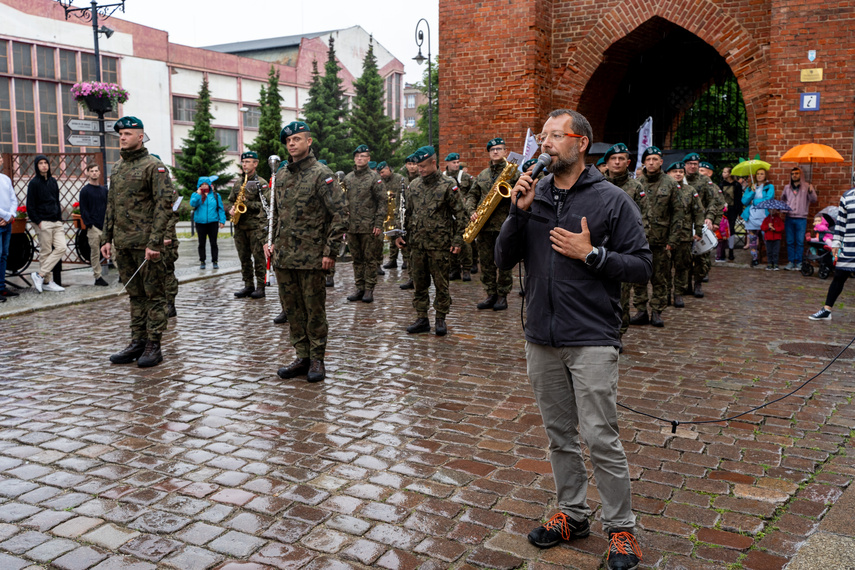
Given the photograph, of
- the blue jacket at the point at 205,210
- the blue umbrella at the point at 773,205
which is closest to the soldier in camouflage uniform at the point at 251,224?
the blue jacket at the point at 205,210

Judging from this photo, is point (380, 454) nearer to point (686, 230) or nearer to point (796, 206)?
point (686, 230)

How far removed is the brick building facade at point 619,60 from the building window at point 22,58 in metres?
28.3

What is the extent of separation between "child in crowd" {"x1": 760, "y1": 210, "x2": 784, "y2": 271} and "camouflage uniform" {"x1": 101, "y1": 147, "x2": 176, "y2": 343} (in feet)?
38.3

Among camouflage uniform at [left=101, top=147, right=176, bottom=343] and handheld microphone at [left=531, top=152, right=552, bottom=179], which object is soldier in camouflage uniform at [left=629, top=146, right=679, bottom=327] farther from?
handheld microphone at [left=531, top=152, right=552, bottom=179]

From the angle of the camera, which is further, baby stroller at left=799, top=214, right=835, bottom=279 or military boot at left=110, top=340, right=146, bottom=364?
baby stroller at left=799, top=214, right=835, bottom=279

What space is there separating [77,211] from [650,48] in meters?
13.2

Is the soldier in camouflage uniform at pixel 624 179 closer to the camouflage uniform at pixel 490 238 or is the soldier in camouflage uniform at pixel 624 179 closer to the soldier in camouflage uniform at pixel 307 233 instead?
the camouflage uniform at pixel 490 238

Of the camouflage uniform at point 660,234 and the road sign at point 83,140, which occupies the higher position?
the road sign at point 83,140

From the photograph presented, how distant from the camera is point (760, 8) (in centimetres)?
1455

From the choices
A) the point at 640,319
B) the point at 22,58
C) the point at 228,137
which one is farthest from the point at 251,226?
the point at 228,137

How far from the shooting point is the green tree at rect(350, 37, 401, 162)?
47.1m

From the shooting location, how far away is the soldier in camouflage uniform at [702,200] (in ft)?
37.6

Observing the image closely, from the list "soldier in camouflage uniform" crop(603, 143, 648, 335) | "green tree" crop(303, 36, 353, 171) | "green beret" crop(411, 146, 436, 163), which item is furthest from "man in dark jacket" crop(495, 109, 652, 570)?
"green tree" crop(303, 36, 353, 171)

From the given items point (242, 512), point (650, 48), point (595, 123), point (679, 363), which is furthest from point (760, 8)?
point (242, 512)
